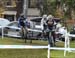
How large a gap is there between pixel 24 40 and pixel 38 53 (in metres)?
6.64

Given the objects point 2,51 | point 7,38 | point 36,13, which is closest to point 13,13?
point 36,13

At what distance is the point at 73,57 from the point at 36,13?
134 ft

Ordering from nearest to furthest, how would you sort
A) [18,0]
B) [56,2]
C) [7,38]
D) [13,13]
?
1. [56,2]
2. [7,38]
3. [18,0]
4. [13,13]

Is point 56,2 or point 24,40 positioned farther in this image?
point 24,40

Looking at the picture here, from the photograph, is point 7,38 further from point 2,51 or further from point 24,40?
point 2,51

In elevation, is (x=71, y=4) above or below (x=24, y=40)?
above

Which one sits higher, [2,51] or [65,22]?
[65,22]

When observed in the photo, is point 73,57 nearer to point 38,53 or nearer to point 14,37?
point 38,53

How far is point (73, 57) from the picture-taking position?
15109 millimetres

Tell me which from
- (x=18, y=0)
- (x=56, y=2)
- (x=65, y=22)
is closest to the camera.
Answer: (x=56, y=2)

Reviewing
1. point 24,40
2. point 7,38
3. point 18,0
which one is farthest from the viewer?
point 18,0

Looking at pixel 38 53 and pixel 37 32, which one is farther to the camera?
pixel 37 32

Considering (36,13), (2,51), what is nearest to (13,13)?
(36,13)

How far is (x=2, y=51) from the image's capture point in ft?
54.6
